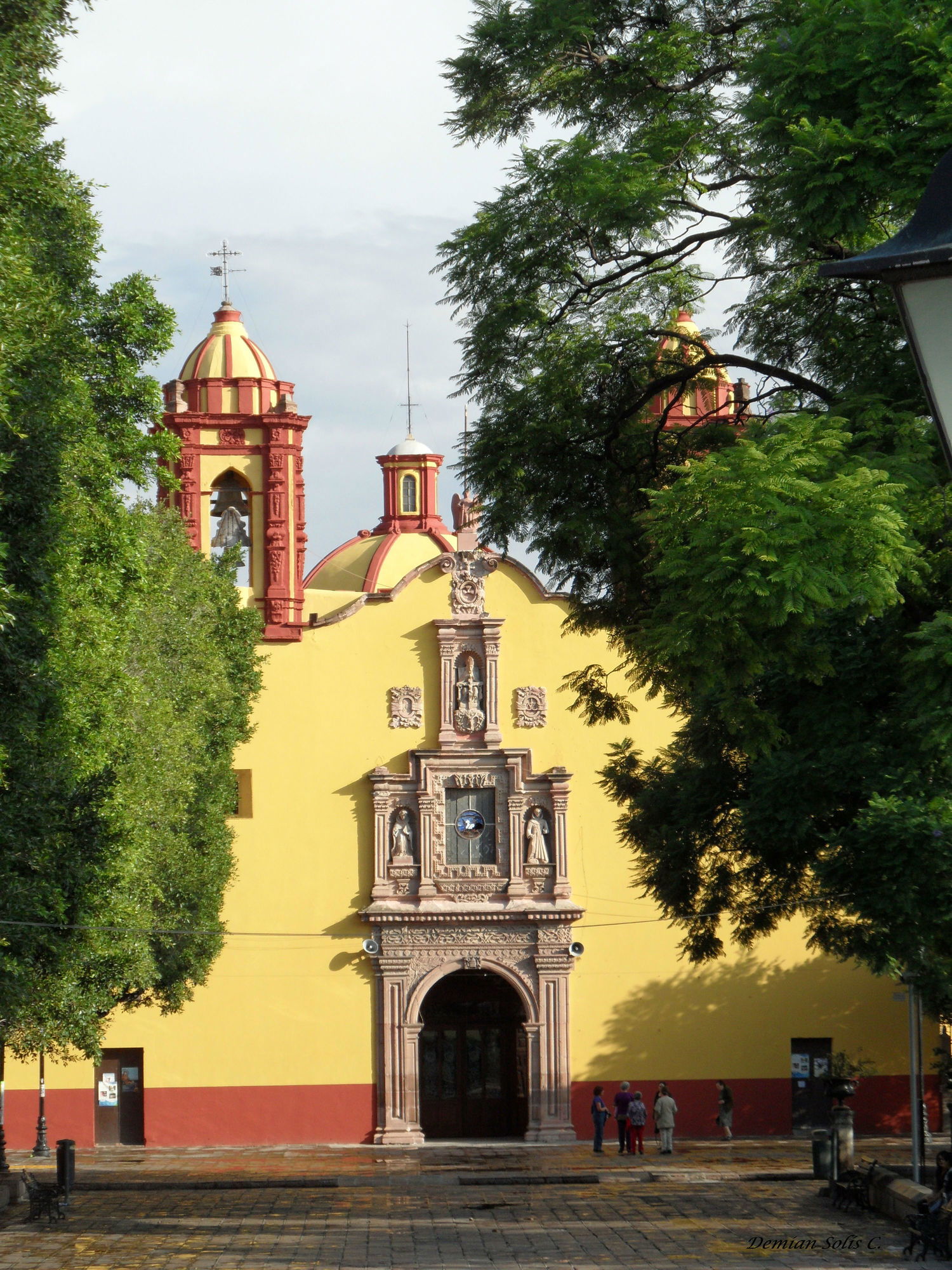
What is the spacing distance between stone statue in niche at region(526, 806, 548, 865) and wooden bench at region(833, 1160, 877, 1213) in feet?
32.9

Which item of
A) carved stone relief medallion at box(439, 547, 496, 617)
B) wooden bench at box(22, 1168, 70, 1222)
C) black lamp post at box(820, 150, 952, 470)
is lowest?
wooden bench at box(22, 1168, 70, 1222)

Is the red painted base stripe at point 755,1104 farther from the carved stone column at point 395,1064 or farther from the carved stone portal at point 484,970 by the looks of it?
the carved stone column at point 395,1064

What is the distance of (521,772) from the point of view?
2691cm

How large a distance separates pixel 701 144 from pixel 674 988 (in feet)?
57.4

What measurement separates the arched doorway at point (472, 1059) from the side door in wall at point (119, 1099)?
4.54 m

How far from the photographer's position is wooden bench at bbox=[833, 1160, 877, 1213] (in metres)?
16.7

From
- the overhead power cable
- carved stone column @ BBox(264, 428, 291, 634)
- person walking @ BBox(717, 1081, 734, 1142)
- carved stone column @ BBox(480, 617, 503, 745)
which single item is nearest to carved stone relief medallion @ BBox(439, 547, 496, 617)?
carved stone column @ BBox(480, 617, 503, 745)

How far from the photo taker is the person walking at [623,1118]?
23969 mm

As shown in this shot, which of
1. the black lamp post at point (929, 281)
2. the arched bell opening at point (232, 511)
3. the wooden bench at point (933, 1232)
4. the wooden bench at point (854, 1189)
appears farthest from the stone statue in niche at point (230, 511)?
the black lamp post at point (929, 281)

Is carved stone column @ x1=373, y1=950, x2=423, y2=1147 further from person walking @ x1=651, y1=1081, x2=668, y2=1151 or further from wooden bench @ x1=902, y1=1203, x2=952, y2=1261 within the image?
wooden bench @ x1=902, y1=1203, x2=952, y2=1261

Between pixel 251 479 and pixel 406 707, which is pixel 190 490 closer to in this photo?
pixel 251 479

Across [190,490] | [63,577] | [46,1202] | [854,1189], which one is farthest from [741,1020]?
[63,577]

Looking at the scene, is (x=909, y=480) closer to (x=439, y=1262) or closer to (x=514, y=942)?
(x=439, y=1262)

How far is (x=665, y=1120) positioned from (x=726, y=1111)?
1.91 m
